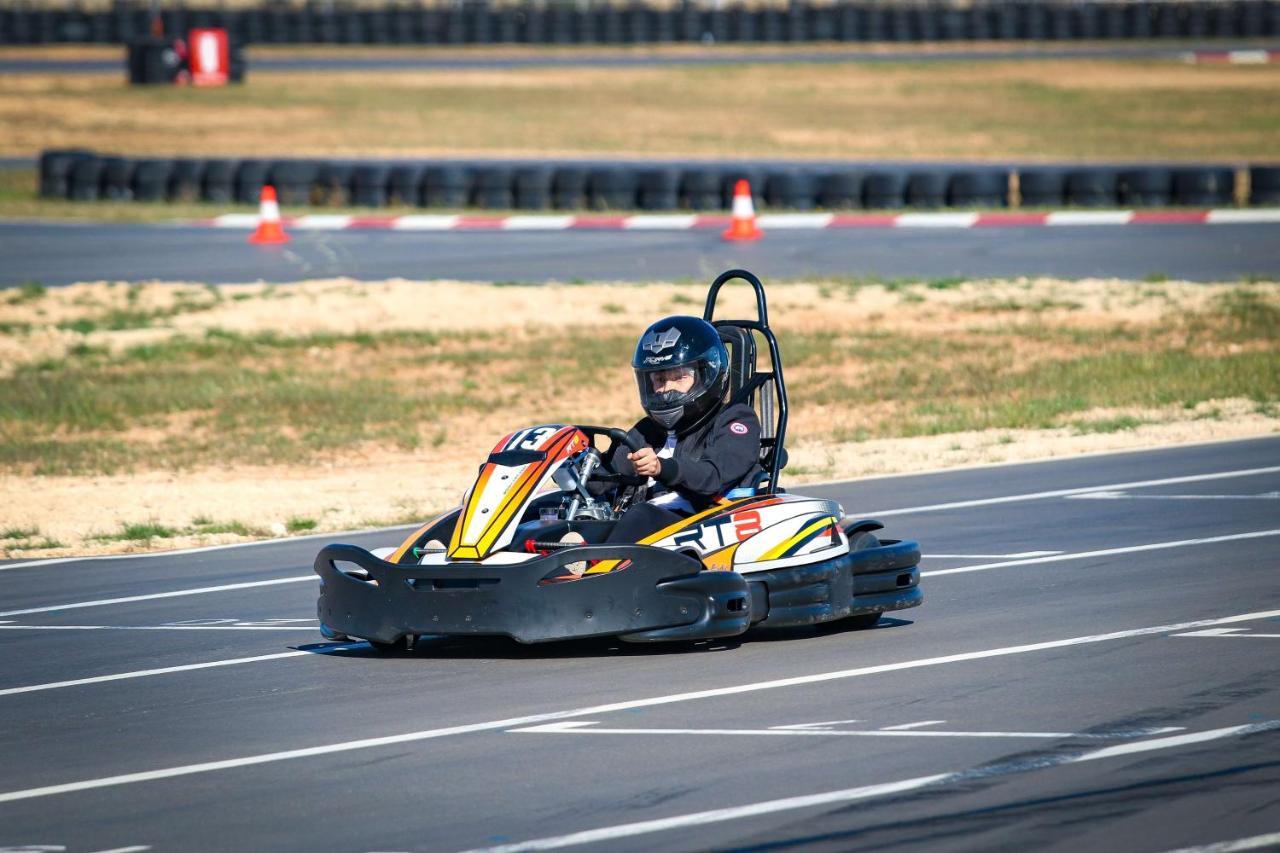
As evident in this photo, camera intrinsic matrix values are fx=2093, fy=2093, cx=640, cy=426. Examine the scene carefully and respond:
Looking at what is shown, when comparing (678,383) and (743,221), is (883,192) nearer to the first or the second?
(743,221)

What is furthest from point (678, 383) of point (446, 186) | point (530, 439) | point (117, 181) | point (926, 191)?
point (117, 181)

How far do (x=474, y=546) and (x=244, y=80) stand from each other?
39831 millimetres

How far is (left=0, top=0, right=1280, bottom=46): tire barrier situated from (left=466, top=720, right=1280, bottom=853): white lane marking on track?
49483mm

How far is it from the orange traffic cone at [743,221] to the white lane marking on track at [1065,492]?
1315cm

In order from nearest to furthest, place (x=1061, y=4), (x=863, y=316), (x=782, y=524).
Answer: (x=782, y=524)
(x=863, y=316)
(x=1061, y=4)

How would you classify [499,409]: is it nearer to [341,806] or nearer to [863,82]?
[341,806]

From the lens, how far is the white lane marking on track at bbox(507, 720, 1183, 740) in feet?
21.7

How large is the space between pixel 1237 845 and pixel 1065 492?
23.8 ft

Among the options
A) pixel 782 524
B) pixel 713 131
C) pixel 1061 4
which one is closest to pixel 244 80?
pixel 713 131

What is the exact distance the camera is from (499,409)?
54.3ft

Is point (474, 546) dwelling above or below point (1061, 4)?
below

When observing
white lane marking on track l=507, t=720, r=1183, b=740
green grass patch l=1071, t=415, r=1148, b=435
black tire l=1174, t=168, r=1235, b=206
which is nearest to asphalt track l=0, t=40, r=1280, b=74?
black tire l=1174, t=168, r=1235, b=206

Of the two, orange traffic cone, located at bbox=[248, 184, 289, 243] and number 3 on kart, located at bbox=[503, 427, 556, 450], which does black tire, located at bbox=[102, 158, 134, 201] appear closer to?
orange traffic cone, located at bbox=[248, 184, 289, 243]

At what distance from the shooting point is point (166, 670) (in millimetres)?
8305
